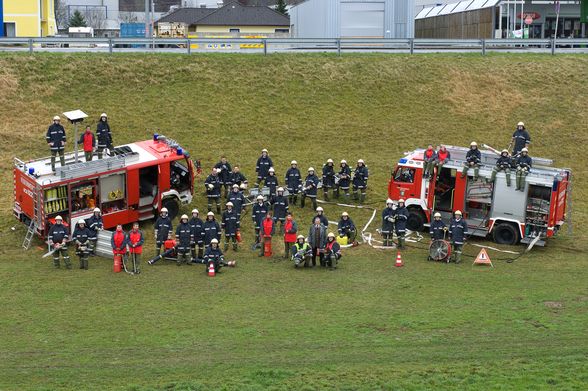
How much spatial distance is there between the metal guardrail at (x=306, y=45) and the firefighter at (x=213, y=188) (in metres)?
14.4

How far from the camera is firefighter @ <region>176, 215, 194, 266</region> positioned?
896 inches

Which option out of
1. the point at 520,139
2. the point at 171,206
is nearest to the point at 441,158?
the point at 520,139

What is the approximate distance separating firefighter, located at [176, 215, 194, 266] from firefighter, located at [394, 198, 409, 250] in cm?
595

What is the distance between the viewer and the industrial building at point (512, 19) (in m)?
55.3

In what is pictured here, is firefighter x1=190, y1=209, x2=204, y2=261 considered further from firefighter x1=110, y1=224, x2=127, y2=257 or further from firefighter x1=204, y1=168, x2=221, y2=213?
firefighter x1=204, y1=168, x2=221, y2=213

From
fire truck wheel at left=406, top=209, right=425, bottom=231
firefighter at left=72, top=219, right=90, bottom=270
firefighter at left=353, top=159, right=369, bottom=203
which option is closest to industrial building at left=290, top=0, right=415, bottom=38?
firefighter at left=353, top=159, right=369, bottom=203

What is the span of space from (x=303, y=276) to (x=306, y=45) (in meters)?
23.5

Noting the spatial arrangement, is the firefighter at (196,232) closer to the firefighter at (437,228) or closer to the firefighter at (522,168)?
the firefighter at (437,228)

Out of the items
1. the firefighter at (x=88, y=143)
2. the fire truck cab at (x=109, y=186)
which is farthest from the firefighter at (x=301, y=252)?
the firefighter at (x=88, y=143)

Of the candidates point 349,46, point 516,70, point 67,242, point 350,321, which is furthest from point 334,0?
point 350,321

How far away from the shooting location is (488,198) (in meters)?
25.3

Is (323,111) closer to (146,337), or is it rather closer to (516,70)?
(516,70)

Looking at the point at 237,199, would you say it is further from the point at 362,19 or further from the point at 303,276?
the point at 362,19

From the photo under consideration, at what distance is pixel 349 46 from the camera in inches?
1693
